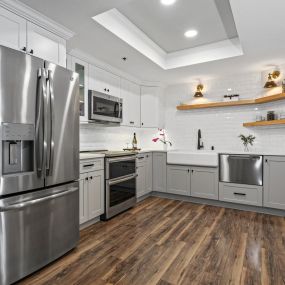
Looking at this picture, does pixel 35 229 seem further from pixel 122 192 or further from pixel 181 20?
pixel 181 20

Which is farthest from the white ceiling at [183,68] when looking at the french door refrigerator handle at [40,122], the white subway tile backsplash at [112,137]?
the white subway tile backsplash at [112,137]

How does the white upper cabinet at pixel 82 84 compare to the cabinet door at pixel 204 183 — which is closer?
the white upper cabinet at pixel 82 84

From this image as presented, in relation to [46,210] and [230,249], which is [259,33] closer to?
[230,249]

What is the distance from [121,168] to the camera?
10.8 feet

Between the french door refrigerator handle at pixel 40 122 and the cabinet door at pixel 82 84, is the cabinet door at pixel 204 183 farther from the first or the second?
the french door refrigerator handle at pixel 40 122

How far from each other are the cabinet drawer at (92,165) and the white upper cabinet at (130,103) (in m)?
1.44

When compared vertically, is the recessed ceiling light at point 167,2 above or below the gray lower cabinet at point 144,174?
above

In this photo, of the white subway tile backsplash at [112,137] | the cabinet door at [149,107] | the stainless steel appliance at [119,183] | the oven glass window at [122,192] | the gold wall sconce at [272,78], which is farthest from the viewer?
the cabinet door at [149,107]

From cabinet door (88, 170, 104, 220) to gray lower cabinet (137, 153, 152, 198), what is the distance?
3.65ft

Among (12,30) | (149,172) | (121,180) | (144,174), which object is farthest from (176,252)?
(12,30)

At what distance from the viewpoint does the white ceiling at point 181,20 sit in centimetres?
246

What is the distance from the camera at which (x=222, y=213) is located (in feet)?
11.2

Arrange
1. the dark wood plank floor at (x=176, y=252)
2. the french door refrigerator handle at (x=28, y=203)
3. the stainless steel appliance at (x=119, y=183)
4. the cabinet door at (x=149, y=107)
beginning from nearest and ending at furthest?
the french door refrigerator handle at (x=28, y=203) < the dark wood plank floor at (x=176, y=252) < the stainless steel appliance at (x=119, y=183) < the cabinet door at (x=149, y=107)

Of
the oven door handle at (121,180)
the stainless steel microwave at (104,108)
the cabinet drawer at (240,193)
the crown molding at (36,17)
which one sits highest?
the crown molding at (36,17)
